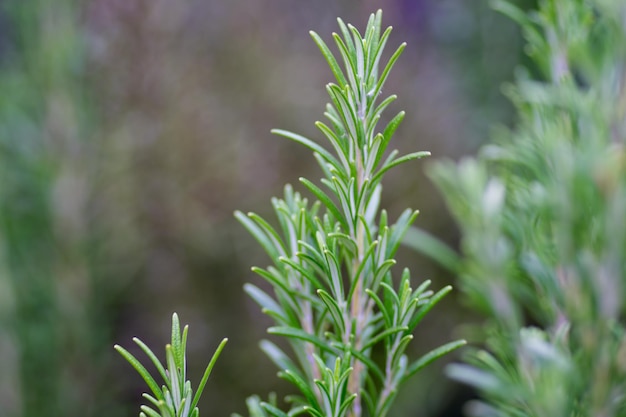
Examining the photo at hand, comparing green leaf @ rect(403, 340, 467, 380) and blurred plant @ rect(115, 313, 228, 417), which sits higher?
green leaf @ rect(403, 340, 467, 380)

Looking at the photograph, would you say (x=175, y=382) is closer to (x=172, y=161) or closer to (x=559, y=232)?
(x=559, y=232)

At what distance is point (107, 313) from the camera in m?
0.96

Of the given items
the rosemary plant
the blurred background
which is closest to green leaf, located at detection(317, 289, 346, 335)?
the rosemary plant

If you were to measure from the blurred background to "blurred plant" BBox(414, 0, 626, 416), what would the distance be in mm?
544

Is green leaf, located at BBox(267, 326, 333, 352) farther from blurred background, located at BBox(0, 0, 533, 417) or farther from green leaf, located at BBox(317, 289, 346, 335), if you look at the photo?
blurred background, located at BBox(0, 0, 533, 417)

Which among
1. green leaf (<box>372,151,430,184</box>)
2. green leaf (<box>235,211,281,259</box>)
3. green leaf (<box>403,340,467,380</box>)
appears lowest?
green leaf (<box>403,340,467,380</box>)

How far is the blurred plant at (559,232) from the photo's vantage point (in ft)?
1.00

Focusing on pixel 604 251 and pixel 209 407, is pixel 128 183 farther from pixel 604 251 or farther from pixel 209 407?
pixel 604 251

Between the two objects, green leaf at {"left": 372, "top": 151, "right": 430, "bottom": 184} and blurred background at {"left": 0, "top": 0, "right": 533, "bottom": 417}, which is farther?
blurred background at {"left": 0, "top": 0, "right": 533, "bottom": 417}

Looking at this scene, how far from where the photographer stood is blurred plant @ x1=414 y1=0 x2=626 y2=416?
1.00 ft

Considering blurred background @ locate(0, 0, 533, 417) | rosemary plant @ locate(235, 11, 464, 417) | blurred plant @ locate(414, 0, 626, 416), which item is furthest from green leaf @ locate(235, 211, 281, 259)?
blurred background @ locate(0, 0, 533, 417)

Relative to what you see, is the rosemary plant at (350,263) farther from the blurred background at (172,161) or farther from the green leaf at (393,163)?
the blurred background at (172,161)

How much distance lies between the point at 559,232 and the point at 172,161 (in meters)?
0.83

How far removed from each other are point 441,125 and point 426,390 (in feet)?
1.68
